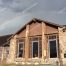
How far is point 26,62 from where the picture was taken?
2833 centimetres

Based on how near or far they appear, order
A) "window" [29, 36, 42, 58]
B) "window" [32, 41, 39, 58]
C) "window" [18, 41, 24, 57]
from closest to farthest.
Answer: "window" [29, 36, 42, 58] < "window" [32, 41, 39, 58] < "window" [18, 41, 24, 57]

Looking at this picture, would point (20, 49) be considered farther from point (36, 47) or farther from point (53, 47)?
point (53, 47)

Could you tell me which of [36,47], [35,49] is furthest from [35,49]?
[36,47]

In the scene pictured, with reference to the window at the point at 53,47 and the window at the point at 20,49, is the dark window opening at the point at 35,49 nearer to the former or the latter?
the window at the point at 20,49

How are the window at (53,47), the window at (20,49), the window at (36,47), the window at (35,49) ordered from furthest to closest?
the window at (20,49), the window at (35,49), the window at (36,47), the window at (53,47)

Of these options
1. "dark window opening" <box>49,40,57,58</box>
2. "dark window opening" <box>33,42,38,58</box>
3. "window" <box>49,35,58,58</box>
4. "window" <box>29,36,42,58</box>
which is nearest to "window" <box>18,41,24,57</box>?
"window" <box>29,36,42,58</box>

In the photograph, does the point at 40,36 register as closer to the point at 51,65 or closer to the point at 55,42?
the point at 55,42

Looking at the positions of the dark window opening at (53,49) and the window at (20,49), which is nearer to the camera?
the dark window opening at (53,49)

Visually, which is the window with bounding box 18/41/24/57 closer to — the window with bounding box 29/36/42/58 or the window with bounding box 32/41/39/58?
the window with bounding box 29/36/42/58

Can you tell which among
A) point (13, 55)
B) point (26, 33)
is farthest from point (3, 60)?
point (26, 33)

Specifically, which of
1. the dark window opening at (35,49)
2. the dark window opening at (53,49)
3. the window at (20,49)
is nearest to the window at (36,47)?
the dark window opening at (35,49)

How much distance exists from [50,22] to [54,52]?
168 inches

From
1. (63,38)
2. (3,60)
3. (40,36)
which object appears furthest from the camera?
(3,60)

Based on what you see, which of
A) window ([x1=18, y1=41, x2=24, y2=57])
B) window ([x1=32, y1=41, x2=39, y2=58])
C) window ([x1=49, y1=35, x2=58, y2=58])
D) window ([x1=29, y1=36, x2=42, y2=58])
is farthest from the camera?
window ([x1=18, y1=41, x2=24, y2=57])
